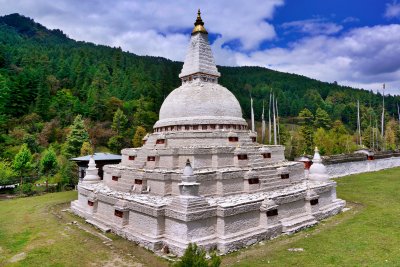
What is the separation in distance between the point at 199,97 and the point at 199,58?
3.54m

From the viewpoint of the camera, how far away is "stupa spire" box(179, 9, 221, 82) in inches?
889

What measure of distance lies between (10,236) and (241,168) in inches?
533

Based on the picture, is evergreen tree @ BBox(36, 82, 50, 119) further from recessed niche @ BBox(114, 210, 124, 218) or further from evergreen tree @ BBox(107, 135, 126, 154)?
recessed niche @ BBox(114, 210, 124, 218)

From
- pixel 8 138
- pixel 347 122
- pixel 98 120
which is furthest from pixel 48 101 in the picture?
pixel 347 122

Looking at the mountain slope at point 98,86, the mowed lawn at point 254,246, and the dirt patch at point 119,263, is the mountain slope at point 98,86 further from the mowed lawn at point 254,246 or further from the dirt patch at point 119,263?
the dirt patch at point 119,263

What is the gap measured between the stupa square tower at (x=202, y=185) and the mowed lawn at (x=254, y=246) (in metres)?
0.80

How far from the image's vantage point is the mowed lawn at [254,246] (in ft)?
39.9

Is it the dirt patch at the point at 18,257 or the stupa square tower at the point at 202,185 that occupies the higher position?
the stupa square tower at the point at 202,185

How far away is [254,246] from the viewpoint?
14.0 meters

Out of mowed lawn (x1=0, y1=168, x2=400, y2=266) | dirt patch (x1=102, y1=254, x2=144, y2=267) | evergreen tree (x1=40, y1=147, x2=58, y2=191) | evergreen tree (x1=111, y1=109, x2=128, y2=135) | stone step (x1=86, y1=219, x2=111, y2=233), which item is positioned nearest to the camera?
dirt patch (x1=102, y1=254, x2=144, y2=267)

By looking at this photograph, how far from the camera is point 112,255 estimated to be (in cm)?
1308

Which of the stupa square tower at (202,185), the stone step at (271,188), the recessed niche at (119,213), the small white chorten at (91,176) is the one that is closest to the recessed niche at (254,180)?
the stupa square tower at (202,185)

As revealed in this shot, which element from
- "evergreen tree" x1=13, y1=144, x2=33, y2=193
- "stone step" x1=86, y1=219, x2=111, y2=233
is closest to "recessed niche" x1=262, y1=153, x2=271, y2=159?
"stone step" x1=86, y1=219, x2=111, y2=233

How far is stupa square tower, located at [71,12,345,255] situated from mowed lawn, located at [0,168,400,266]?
80cm
